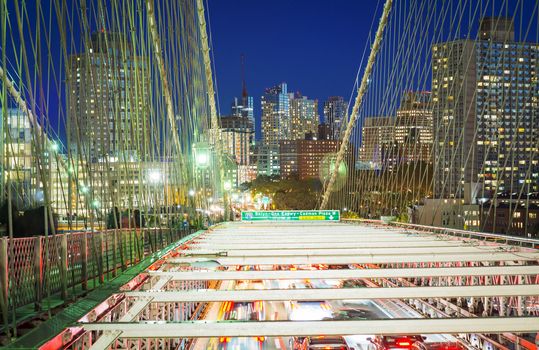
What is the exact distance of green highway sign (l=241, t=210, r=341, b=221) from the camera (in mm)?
31594

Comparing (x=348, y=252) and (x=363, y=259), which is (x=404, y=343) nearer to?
(x=348, y=252)

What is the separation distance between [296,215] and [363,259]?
2393cm

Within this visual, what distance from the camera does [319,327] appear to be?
412 cm

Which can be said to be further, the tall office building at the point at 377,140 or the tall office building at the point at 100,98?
the tall office building at the point at 377,140

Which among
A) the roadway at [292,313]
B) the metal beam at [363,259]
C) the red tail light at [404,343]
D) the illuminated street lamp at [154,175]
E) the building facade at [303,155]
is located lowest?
the roadway at [292,313]

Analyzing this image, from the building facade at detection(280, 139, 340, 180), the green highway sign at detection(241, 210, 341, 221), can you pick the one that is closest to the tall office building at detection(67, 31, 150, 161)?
the green highway sign at detection(241, 210, 341, 221)

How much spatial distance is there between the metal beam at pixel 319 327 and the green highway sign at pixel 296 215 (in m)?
27.2

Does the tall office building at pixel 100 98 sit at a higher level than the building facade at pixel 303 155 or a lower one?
lower

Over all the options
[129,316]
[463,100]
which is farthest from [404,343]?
[463,100]

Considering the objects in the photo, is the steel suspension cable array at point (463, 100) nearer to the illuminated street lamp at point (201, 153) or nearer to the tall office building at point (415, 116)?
the tall office building at point (415, 116)

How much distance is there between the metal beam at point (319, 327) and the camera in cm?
401

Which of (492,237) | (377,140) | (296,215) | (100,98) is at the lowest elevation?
(296,215)

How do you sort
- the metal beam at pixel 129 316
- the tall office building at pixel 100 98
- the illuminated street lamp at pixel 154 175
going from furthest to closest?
the illuminated street lamp at pixel 154 175 < the tall office building at pixel 100 98 < the metal beam at pixel 129 316

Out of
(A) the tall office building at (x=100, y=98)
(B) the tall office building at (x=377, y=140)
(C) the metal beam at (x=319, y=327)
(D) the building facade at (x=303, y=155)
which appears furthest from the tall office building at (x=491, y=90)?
(D) the building facade at (x=303, y=155)
